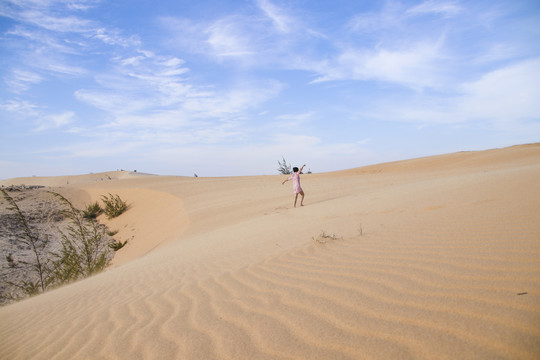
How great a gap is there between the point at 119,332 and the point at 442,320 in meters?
2.30

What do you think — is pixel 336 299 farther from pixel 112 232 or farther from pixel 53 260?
pixel 112 232

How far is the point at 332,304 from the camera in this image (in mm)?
2332

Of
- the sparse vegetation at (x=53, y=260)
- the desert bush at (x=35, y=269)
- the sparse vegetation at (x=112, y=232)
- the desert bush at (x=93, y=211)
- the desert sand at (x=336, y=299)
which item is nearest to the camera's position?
the desert sand at (x=336, y=299)

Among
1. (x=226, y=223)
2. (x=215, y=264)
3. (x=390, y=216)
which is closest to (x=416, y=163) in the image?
(x=226, y=223)

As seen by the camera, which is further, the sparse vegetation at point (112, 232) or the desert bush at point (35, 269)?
the sparse vegetation at point (112, 232)

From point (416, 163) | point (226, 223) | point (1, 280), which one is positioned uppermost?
point (416, 163)

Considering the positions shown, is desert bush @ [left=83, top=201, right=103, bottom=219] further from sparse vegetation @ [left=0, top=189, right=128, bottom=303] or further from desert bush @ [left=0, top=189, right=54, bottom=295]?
desert bush @ [left=0, top=189, right=54, bottom=295]

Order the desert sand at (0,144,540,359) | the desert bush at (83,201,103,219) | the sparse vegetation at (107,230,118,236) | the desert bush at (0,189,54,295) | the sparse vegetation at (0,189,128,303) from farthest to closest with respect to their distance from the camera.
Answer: the desert bush at (83,201,103,219), the sparse vegetation at (107,230,118,236), the sparse vegetation at (0,189,128,303), the desert bush at (0,189,54,295), the desert sand at (0,144,540,359)

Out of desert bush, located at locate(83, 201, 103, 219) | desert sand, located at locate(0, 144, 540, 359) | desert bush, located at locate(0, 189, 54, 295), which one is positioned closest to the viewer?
desert sand, located at locate(0, 144, 540, 359)

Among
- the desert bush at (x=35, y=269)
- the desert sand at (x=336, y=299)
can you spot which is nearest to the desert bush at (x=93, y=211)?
the desert bush at (x=35, y=269)

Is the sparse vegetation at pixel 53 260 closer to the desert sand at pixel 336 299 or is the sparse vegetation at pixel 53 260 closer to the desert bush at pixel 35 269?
the desert bush at pixel 35 269

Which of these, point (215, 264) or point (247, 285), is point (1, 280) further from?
point (247, 285)

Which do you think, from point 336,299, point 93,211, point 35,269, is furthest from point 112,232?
point 336,299

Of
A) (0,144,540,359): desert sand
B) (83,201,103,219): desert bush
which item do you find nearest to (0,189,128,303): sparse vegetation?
(83,201,103,219): desert bush
